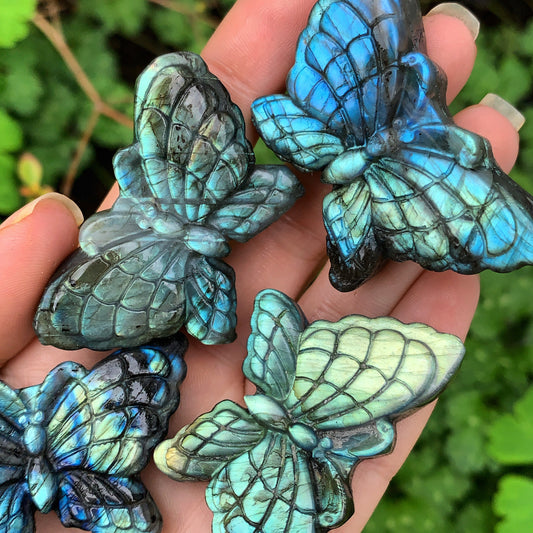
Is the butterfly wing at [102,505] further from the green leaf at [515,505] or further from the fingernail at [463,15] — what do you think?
the fingernail at [463,15]

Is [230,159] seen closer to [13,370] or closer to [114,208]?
[114,208]

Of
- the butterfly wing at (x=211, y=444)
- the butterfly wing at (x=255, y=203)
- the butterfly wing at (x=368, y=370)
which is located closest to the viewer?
the butterfly wing at (x=368, y=370)

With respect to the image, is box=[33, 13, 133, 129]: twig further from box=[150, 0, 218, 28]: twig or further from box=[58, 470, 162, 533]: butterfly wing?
box=[58, 470, 162, 533]: butterfly wing

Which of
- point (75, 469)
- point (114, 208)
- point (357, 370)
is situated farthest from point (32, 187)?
point (357, 370)

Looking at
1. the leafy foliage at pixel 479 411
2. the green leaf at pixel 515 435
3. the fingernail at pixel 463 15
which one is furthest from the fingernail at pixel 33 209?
the green leaf at pixel 515 435

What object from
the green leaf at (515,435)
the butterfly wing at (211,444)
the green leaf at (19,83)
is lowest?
the green leaf at (515,435)

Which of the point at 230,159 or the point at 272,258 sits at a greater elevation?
the point at 230,159

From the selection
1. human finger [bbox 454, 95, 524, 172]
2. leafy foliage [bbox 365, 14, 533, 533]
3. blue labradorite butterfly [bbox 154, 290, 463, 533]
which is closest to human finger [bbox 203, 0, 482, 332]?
human finger [bbox 454, 95, 524, 172]
